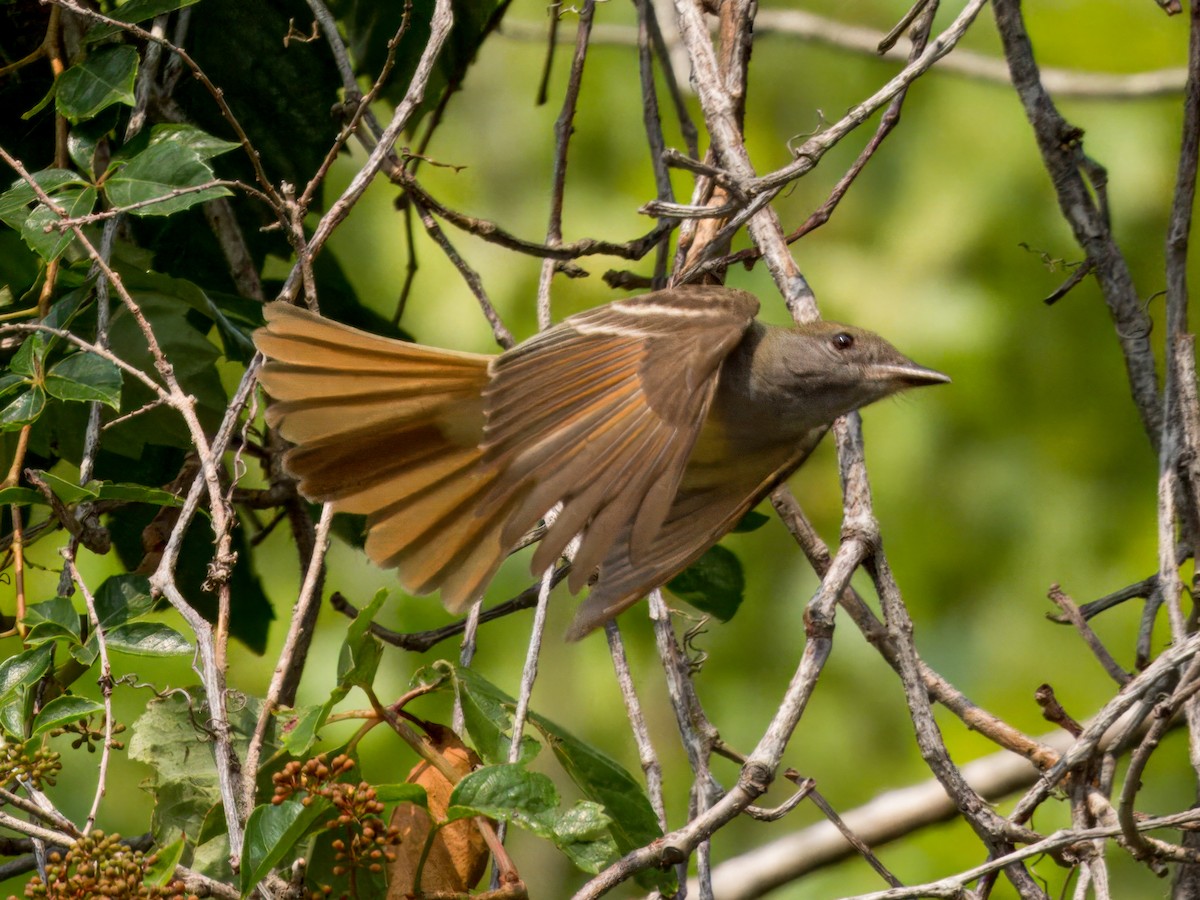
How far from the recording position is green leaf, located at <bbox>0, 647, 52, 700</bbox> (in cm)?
185

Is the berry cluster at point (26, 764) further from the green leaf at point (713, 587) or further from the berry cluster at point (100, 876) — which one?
the green leaf at point (713, 587)

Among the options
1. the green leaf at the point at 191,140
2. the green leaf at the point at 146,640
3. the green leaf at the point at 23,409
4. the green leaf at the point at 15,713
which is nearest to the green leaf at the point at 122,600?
the green leaf at the point at 146,640

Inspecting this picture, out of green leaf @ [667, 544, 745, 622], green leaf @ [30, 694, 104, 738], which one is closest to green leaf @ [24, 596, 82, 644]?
green leaf @ [30, 694, 104, 738]

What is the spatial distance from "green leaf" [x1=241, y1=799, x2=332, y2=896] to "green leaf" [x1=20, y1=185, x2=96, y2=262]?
0.96 m

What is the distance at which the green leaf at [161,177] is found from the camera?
7.04 ft

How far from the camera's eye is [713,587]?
9.10 feet

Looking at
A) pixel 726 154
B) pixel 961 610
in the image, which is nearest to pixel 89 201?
pixel 726 154

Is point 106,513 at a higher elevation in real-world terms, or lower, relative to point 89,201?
lower

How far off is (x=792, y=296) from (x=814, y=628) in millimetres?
680

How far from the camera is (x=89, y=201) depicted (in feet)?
7.08

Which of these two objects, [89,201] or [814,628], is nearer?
[814,628]

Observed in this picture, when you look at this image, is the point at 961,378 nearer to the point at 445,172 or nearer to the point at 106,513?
the point at 445,172

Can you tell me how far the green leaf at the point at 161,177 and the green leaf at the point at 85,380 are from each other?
0.82 feet

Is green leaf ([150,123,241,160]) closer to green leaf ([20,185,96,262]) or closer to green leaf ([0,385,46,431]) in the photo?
green leaf ([20,185,96,262])
